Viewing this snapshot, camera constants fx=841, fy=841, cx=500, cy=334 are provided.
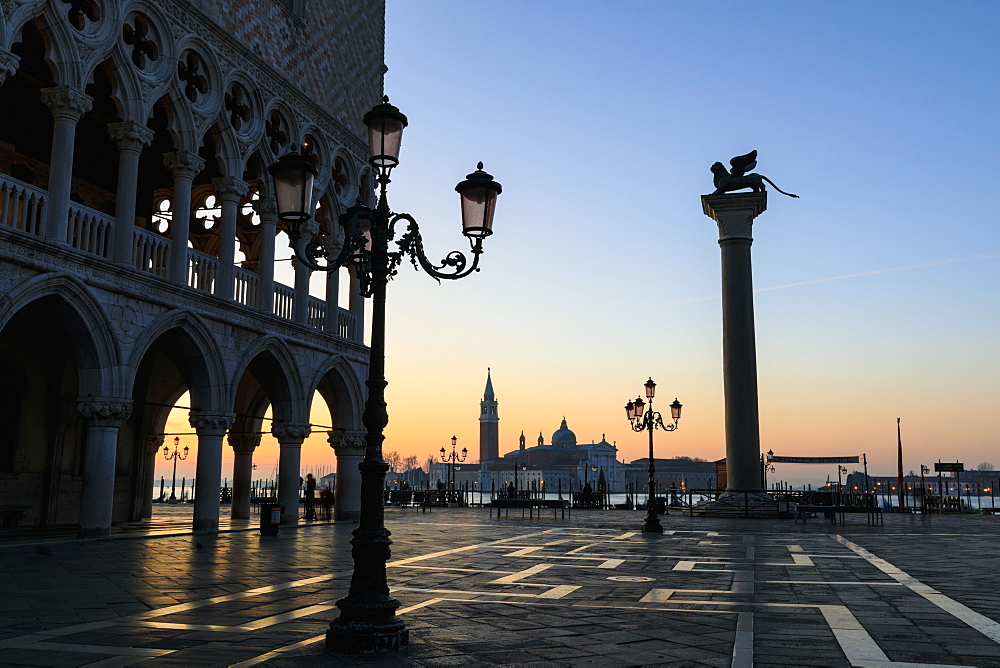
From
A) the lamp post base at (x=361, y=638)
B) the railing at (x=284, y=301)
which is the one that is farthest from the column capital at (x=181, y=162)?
the lamp post base at (x=361, y=638)

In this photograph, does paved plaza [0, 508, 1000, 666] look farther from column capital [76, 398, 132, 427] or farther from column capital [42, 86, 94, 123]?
column capital [42, 86, 94, 123]

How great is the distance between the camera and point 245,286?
59.7ft

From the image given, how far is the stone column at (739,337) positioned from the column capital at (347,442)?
36.8ft

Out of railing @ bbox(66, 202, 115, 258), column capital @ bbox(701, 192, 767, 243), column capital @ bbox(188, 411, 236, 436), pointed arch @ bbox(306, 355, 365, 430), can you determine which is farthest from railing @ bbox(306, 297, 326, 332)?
column capital @ bbox(701, 192, 767, 243)

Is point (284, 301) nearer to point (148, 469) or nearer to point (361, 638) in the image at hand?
point (148, 469)

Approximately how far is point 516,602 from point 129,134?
11.1 meters

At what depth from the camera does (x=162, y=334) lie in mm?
15961

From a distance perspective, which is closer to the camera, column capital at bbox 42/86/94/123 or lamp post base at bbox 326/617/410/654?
lamp post base at bbox 326/617/410/654

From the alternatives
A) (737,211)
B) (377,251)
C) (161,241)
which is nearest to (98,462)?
(161,241)

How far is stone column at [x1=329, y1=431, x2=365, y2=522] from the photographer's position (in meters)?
21.5

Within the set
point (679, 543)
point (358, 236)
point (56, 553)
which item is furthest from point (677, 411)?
point (358, 236)

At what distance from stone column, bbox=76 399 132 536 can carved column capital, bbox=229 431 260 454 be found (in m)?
8.28

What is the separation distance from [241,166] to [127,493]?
8656mm

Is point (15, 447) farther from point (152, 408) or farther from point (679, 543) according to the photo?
point (679, 543)
